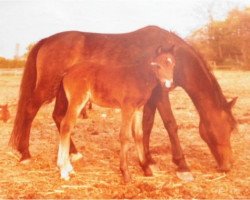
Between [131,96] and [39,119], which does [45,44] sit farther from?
[39,119]

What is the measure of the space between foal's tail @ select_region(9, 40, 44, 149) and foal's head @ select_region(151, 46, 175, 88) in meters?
2.70

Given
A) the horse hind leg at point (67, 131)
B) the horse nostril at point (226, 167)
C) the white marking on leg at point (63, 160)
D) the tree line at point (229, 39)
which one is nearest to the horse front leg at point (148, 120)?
the horse nostril at point (226, 167)

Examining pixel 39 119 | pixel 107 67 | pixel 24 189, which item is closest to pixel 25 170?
pixel 24 189

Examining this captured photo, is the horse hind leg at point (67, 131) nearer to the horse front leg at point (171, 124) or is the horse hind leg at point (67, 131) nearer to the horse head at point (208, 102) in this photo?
the horse front leg at point (171, 124)

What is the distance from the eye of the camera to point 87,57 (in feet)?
22.8

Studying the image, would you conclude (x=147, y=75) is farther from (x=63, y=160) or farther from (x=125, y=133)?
(x=63, y=160)

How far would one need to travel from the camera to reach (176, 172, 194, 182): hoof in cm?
602

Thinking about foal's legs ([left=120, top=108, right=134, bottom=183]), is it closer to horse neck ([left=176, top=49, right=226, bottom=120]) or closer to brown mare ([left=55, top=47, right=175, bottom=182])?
brown mare ([left=55, top=47, right=175, bottom=182])

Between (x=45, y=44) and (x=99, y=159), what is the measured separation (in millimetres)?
2301

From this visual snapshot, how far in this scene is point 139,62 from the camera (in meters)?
6.06

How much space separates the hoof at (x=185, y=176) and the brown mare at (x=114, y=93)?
47 centimetres

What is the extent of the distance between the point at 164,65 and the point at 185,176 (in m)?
1.79

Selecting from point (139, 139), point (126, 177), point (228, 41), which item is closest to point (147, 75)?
point (139, 139)

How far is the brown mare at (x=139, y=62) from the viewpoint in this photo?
6438mm
